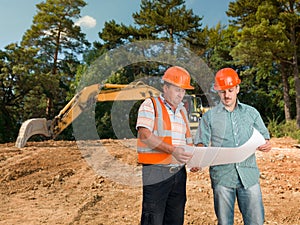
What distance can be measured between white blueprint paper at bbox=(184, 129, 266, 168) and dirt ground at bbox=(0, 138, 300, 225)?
5.35 feet

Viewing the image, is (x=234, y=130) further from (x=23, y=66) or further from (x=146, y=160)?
(x=23, y=66)

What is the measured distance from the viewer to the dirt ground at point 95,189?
11.5 feet

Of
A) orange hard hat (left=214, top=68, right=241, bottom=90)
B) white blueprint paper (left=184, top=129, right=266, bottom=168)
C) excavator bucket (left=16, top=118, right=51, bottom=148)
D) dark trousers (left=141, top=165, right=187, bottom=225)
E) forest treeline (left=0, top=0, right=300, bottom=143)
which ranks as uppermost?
forest treeline (left=0, top=0, right=300, bottom=143)

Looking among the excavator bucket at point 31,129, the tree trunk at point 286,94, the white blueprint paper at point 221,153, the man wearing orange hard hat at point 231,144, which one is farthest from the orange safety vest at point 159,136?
the tree trunk at point 286,94

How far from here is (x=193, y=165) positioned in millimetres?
2000

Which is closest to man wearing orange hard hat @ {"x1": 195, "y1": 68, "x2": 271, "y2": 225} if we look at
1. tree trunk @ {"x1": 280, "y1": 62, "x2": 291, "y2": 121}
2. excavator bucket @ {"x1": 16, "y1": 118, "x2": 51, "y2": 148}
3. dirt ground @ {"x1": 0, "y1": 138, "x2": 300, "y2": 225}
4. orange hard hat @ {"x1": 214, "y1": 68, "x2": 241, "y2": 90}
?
orange hard hat @ {"x1": 214, "y1": 68, "x2": 241, "y2": 90}

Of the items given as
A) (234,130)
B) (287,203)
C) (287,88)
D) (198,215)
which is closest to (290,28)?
(287,88)

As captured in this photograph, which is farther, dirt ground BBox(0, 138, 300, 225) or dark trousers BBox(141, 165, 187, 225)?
dirt ground BBox(0, 138, 300, 225)

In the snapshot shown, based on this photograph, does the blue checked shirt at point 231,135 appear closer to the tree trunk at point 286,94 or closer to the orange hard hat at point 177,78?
the orange hard hat at point 177,78

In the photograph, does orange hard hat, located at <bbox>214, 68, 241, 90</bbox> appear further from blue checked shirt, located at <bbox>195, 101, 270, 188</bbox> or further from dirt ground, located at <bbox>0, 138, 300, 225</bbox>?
dirt ground, located at <bbox>0, 138, 300, 225</bbox>

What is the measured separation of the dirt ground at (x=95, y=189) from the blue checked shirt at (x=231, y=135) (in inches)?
60.6

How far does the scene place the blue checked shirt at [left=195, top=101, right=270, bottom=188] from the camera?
1.95 m

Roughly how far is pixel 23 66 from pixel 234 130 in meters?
12.9

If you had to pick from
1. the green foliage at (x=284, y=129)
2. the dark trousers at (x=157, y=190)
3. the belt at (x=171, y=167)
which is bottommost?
the green foliage at (x=284, y=129)
